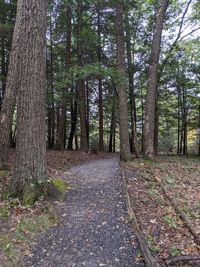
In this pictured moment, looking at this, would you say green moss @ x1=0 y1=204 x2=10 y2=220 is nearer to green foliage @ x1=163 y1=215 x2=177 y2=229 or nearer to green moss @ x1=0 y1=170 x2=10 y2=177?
green moss @ x1=0 y1=170 x2=10 y2=177

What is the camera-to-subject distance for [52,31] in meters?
19.5

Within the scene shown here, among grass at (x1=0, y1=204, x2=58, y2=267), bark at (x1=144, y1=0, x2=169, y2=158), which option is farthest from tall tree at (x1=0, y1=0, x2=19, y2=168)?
bark at (x1=144, y1=0, x2=169, y2=158)

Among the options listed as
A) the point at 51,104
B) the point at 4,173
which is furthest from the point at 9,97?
the point at 51,104

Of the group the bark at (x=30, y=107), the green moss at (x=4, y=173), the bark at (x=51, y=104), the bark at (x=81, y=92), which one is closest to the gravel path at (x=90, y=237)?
the bark at (x=30, y=107)

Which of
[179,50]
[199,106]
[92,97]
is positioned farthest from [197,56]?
[92,97]

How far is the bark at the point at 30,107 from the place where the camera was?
5969 millimetres

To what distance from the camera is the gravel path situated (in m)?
4.08

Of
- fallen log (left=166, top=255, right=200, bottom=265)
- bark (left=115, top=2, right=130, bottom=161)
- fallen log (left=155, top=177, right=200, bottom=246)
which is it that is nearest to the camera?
fallen log (left=166, top=255, right=200, bottom=265)

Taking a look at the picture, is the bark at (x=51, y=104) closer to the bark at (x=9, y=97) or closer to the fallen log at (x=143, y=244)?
the bark at (x=9, y=97)

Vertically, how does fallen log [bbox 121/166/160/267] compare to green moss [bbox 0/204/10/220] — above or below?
below

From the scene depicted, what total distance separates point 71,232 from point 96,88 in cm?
1815

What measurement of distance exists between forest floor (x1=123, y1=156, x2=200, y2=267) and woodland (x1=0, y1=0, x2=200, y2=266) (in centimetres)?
4

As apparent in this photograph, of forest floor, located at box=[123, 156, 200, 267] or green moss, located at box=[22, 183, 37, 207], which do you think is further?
green moss, located at box=[22, 183, 37, 207]

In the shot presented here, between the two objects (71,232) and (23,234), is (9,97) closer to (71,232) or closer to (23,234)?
(23,234)
